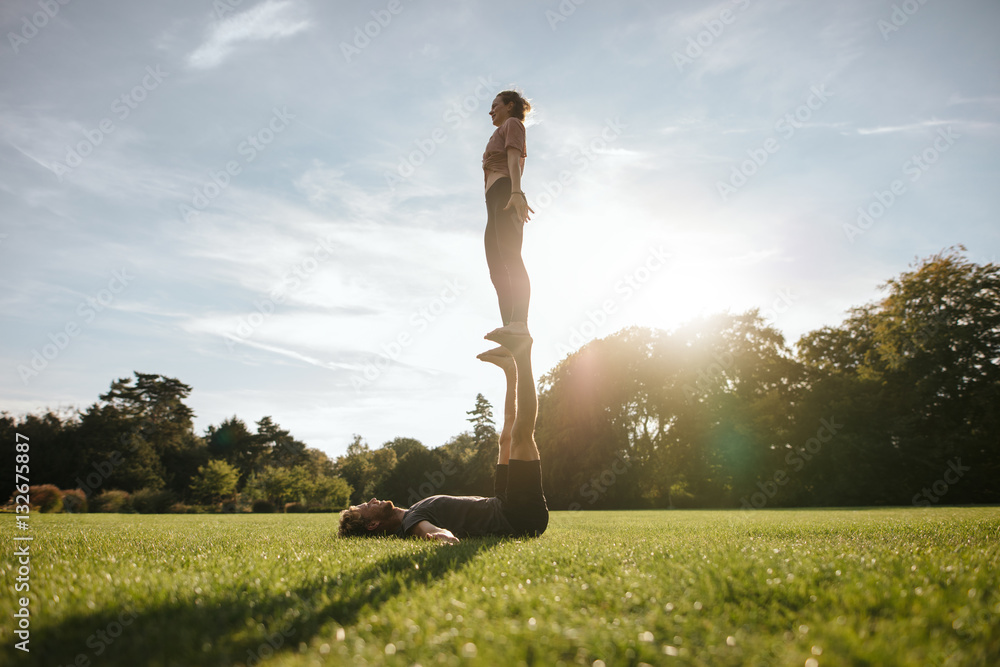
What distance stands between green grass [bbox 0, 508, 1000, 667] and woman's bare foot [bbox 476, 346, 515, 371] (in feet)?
6.66

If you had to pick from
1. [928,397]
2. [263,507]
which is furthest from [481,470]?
[928,397]

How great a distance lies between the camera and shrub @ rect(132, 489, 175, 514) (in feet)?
82.1

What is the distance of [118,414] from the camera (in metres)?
46.7

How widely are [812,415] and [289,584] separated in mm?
34045

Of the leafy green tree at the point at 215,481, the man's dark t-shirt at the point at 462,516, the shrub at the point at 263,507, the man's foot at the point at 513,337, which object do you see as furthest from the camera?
the leafy green tree at the point at 215,481

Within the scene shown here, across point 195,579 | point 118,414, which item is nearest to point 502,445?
point 195,579

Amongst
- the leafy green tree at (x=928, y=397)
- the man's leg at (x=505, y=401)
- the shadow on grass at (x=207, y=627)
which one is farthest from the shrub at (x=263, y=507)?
the leafy green tree at (x=928, y=397)

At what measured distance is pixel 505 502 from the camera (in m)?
4.14

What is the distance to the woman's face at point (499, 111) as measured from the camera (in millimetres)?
4945

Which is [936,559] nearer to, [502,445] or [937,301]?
[502,445]

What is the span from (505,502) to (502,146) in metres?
3.31

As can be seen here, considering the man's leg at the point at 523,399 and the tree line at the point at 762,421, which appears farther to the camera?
the tree line at the point at 762,421

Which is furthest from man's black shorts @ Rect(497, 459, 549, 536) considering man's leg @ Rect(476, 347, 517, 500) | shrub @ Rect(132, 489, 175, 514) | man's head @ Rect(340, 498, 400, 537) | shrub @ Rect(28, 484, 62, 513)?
shrub @ Rect(132, 489, 175, 514)

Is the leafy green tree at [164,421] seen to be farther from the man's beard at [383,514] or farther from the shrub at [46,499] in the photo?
the man's beard at [383,514]
